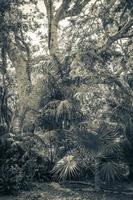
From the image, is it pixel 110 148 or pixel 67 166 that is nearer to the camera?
pixel 110 148

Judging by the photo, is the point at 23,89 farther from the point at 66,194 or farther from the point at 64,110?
the point at 66,194

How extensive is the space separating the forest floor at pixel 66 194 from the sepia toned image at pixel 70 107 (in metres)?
0.02

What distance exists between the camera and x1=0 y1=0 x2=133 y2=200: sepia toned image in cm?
1145

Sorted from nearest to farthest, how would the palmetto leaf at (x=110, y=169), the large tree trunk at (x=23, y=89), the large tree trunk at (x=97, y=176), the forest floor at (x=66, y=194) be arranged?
the forest floor at (x=66, y=194)
the palmetto leaf at (x=110, y=169)
the large tree trunk at (x=97, y=176)
the large tree trunk at (x=23, y=89)

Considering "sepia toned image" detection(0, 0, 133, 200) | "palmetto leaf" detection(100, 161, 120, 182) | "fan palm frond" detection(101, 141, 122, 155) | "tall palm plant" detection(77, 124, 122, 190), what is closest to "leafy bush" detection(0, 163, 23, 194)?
"sepia toned image" detection(0, 0, 133, 200)

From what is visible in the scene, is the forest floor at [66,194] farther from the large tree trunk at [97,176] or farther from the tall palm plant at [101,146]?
the tall palm plant at [101,146]

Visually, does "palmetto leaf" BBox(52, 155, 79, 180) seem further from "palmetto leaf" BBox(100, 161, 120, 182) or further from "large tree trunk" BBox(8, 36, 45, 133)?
"large tree trunk" BBox(8, 36, 45, 133)

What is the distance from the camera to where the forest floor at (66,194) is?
10.7m

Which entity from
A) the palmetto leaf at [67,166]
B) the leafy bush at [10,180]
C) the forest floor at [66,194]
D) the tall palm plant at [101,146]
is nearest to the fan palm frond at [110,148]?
the tall palm plant at [101,146]

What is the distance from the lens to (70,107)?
13.6 m

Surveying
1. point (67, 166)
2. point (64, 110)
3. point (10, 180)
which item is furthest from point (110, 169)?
point (64, 110)

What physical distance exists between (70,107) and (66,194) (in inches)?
125

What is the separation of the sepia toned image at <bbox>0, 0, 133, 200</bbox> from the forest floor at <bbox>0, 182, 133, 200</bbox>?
0.08 ft

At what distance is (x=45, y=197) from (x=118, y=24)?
824 cm
